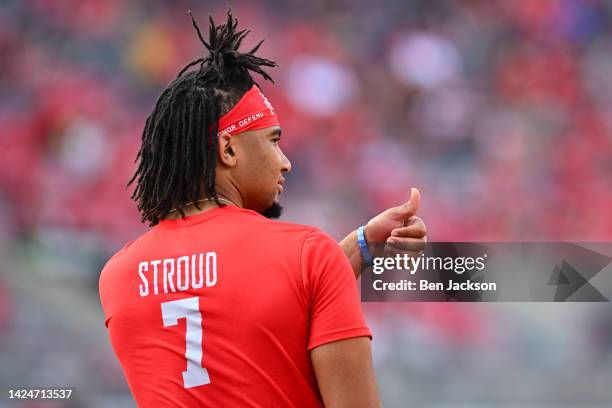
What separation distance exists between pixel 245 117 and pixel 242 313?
36 centimetres

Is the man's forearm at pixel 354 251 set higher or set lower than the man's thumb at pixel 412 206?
lower

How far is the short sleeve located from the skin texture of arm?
0.01 metres

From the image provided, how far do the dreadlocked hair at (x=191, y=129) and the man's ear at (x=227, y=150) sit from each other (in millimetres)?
11

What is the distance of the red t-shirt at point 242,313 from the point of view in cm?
125

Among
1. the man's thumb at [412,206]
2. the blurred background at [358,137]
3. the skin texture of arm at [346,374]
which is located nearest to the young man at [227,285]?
the skin texture of arm at [346,374]

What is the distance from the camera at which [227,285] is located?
127 cm

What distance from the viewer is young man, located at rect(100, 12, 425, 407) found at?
1243mm

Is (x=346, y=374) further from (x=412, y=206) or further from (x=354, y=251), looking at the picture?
(x=354, y=251)

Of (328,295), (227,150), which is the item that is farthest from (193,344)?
(227,150)

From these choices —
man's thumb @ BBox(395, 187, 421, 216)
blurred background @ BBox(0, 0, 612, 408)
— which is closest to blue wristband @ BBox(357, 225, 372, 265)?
man's thumb @ BBox(395, 187, 421, 216)

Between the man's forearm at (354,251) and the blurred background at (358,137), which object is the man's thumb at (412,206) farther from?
the blurred background at (358,137)

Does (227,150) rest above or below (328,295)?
above

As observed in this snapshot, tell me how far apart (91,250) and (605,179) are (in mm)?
2808

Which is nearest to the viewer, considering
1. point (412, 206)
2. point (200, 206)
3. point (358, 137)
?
point (200, 206)
